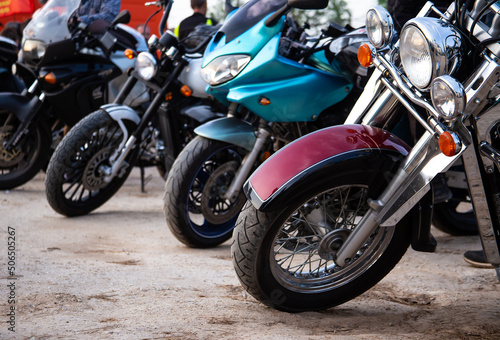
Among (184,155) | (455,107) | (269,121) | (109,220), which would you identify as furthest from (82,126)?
(455,107)

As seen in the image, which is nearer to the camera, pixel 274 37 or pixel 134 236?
pixel 274 37

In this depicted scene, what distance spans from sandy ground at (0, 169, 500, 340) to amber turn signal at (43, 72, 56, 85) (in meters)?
1.68

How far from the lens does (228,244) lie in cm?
422

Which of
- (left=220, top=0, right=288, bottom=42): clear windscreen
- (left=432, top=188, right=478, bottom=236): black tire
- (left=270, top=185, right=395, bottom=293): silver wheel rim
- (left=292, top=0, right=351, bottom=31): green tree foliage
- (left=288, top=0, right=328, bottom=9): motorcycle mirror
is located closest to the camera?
(left=270, top=185, right=395, bottom=293): silver wheel rim

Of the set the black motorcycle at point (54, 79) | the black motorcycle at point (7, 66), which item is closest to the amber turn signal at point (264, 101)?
the black motorcycle at point (54, 79)

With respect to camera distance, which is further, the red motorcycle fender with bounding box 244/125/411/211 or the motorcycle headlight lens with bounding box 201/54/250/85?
the motorcycle headlight lens with bounding box 201/54/250/85

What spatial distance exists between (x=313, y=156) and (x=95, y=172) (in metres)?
2.69

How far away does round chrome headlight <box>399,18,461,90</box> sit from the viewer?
2.21 m

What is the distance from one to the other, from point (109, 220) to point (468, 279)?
262 cm

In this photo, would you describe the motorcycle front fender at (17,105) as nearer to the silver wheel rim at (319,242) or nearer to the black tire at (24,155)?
the black tire at (24,155)

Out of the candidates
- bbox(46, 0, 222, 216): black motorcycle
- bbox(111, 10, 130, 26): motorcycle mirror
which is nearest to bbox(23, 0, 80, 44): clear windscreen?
bbox(111, 10, 130, 26): motorcycle mirror

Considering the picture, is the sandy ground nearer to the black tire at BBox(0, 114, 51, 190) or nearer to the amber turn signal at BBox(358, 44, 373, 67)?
the amber turn signal at BBox(358, 44, 373, 67)

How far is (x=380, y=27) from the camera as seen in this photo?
2.57 m

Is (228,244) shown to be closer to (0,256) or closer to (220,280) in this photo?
(220,280)
